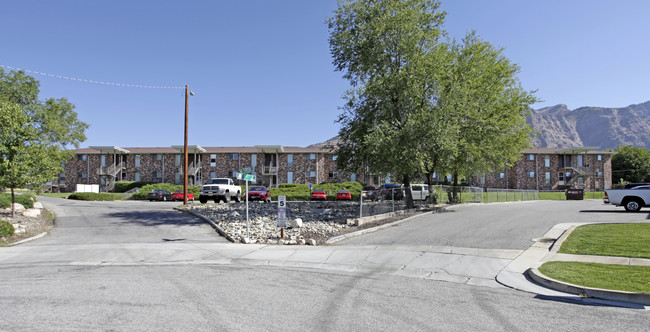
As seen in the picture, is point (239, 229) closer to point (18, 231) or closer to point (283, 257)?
point (283, 257)

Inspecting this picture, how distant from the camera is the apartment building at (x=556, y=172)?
6506cm

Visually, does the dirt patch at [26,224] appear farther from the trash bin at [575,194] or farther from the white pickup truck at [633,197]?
the trash bin at [575,194]

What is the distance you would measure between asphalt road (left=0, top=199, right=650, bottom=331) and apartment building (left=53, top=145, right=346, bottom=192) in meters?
50.9

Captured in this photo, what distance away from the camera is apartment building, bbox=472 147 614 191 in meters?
65.1

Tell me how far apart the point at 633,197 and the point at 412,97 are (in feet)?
44.0

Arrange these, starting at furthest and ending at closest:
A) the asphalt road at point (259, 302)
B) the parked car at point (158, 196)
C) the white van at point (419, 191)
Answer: the parked car at point (158, 196) < the white van at point (419, 191) < the asphalt road at point (259, 302)

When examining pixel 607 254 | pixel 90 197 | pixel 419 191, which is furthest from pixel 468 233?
pixel 90 197

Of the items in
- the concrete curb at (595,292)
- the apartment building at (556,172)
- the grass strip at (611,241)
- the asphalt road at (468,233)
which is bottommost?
the asphalt road at (468,233)

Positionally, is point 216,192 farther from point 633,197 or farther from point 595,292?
point 633,197

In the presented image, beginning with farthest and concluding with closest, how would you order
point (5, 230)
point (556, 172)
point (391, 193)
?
point (556, 172) → point (391, 193) → point (5, 230)

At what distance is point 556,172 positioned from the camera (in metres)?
→ 66.1

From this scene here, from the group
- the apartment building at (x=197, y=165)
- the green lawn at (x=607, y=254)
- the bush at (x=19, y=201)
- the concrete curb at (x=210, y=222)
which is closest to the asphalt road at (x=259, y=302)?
the green lawn at (x=607, y=254)

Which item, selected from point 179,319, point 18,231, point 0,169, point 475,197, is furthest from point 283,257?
point 475,197

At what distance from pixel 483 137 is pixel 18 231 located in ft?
86.1
